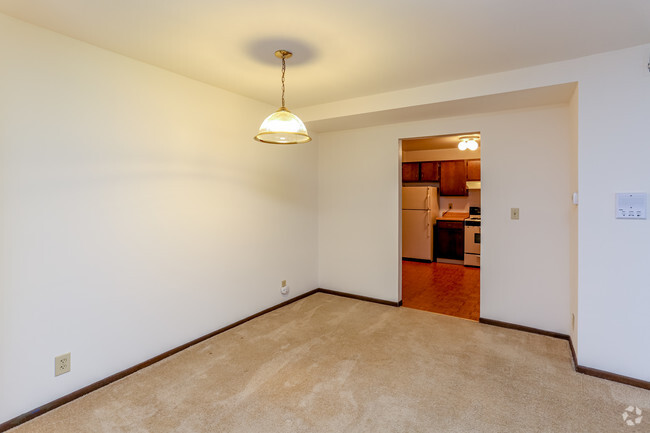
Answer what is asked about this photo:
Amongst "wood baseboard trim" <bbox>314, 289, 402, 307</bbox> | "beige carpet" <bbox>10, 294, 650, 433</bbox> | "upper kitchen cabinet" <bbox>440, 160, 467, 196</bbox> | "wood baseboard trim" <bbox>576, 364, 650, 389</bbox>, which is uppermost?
"upper kitchen cabinet" <bbox>440, 160, 467, 196</bbox>

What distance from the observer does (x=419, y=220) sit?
707cm

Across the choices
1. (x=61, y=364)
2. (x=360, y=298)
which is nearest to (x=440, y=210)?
(x=360, y=298)

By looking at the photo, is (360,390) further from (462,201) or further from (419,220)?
(462,201)

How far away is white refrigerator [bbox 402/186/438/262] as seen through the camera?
275 inches

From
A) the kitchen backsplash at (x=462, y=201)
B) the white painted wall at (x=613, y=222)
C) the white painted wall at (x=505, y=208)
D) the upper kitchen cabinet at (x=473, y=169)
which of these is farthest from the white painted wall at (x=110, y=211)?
the kitchen backsplash at (x=462, y=201)

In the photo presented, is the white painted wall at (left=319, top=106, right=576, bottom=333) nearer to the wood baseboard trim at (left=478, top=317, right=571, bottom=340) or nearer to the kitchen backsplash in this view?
the wood baseboard trim at (left=478, top=317, right=571, bottom=340)

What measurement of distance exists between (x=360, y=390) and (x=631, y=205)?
2.35 metres

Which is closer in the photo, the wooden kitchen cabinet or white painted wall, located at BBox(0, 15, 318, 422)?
white painted wall, located at BBox(0, 15, 318, 422)

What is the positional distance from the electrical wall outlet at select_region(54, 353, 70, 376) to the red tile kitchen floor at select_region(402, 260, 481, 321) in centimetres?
345

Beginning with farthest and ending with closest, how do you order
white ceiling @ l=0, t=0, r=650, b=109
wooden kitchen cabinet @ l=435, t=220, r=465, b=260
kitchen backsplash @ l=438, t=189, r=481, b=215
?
kitchen backsplash @ l=438, t=189, r=481, b=215, wooden kitchen cabinet @ l=435, t=220, r=465, b=260, white ceiling @ l=0, t=0, r=650, b=109

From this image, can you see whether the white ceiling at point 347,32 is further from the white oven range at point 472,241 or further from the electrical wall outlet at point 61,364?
the white oven range at point 472,241

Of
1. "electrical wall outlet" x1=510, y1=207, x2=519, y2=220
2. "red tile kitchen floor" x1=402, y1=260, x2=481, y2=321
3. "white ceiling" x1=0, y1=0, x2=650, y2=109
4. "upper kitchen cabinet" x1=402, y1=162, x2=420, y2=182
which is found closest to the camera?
"white ceiling" x1=0, y1=0, x2=650, y2=109

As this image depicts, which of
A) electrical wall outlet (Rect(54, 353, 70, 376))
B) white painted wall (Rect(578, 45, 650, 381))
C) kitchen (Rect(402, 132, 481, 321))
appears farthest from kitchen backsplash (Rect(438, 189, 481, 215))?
electrical wall outlet (Rect(54, 353, 70, 376))

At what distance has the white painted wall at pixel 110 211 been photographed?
2.05 metres
